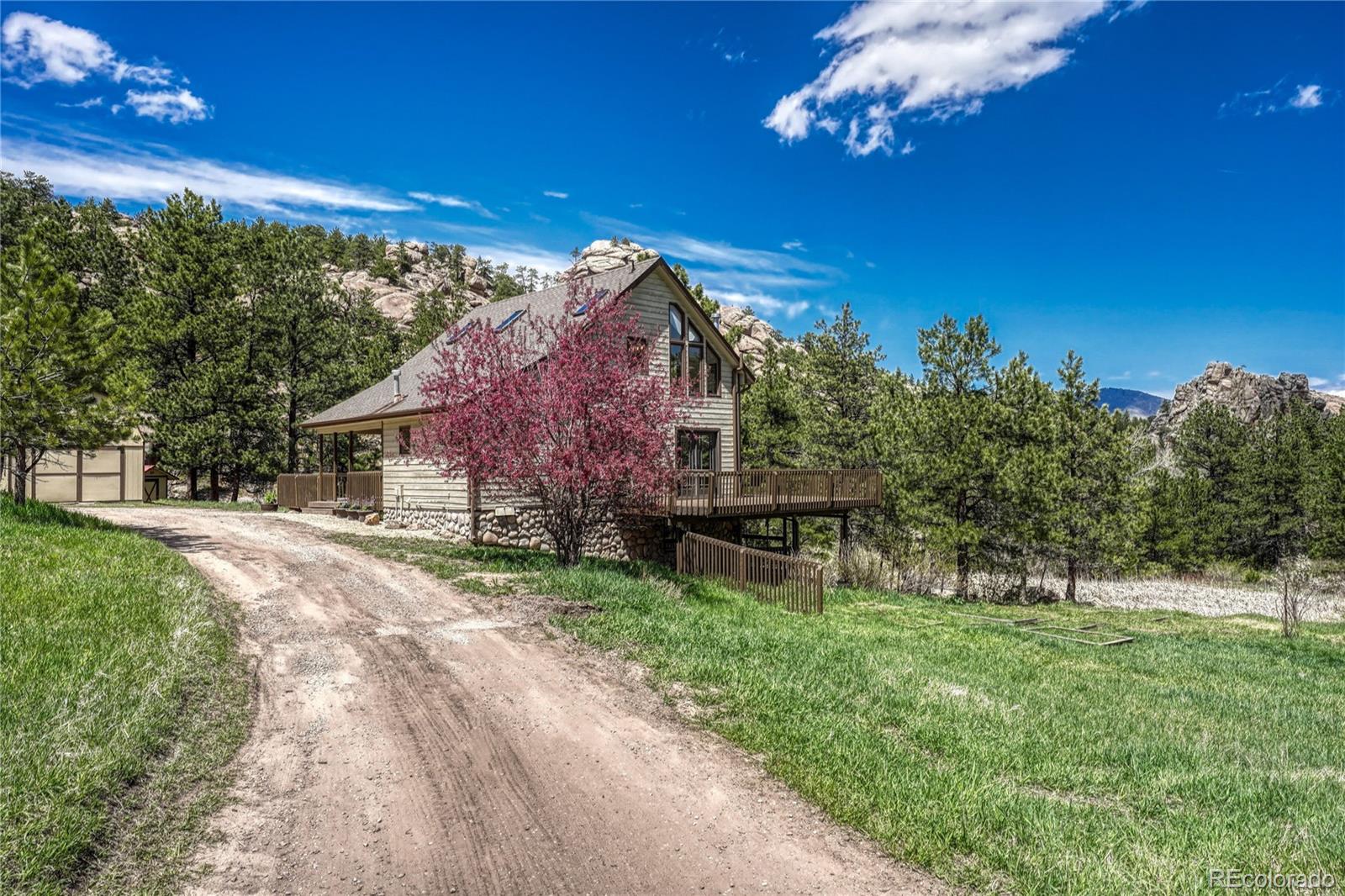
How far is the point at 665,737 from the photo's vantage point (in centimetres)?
576

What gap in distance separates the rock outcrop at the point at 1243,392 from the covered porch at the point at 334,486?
2402 inches

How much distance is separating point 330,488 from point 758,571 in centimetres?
1698

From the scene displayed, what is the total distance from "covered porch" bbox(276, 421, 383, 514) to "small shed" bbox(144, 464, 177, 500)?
23.5 ft

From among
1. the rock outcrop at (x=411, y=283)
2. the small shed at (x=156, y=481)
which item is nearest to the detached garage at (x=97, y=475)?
the small shed at (x=156, y=481)

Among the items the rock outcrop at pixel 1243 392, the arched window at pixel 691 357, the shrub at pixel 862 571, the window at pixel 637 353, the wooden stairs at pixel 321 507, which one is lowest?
the shrub at pixel 862 571

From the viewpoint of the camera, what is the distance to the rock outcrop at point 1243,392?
194 feet

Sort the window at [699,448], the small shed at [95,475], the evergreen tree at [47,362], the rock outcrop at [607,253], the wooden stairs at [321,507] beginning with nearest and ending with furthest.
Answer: the evergreen tree at [47,362], the window at [699,448], the wooden stairs at [321,507], the small shed at [95,475], the rock outcrop at [607,253]

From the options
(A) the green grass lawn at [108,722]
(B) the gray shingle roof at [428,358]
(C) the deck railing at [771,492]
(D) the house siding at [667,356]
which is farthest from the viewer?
(D) the house siding at [667,356]

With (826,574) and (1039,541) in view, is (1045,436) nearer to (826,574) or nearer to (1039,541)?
(1039,541)

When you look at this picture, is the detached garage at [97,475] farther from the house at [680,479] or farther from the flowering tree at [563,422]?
the flowering tree at [563,422]

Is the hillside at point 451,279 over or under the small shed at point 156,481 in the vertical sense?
over

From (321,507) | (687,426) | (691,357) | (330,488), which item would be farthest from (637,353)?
(330,488)

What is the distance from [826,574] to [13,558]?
18.7 metres

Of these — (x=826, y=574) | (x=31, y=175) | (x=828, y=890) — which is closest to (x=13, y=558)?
(x=828, y=890)
